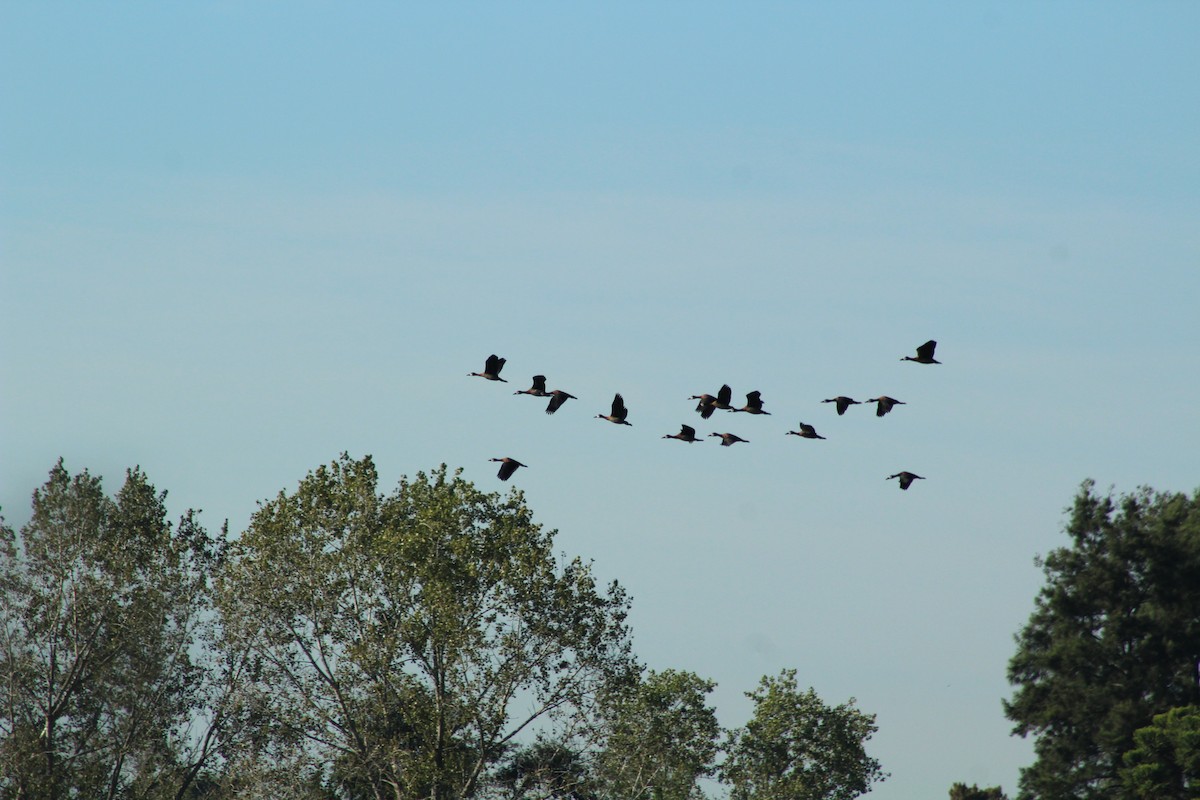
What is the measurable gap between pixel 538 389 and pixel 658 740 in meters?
15.3

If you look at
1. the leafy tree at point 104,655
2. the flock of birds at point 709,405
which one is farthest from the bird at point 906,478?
the leafy tree at point 104,655

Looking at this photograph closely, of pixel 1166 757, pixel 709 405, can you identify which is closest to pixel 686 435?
pixel 709 405

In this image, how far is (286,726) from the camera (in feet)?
151

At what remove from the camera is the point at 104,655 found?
2036 inches

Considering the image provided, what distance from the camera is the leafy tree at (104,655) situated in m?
50.5

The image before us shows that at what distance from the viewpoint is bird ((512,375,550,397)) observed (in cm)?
3734

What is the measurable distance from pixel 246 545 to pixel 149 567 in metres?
6.06

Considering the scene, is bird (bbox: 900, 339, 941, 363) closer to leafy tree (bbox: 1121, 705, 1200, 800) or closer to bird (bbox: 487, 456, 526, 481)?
bird (bbox: 487, 456, 526, 481)

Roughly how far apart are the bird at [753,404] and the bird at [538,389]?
13.4ft

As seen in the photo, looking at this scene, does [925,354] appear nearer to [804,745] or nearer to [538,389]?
[538,389]

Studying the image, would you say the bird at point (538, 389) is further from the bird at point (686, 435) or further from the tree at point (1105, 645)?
the tree at point (1105, 645)

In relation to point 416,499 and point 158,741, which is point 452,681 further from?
point 158,741

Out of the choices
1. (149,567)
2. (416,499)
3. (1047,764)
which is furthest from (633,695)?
(1047,764)

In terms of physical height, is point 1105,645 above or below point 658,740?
above
